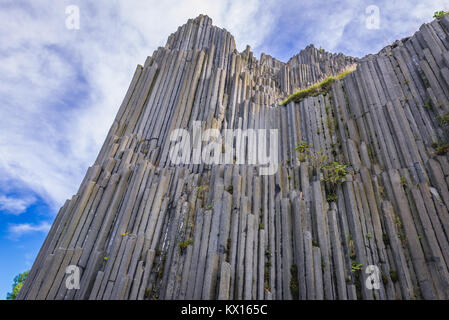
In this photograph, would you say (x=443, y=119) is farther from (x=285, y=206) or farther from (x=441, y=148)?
(x=285, y=206)

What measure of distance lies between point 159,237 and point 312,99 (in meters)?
7.96

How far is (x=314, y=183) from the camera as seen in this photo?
7.85 m

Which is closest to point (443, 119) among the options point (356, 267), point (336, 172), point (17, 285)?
point (336, 172)

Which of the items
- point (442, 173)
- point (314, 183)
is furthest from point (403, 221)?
point (314, 183)

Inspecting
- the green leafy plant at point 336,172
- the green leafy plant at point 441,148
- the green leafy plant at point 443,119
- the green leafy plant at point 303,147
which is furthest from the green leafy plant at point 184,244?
the green leafy plant at point 443,119

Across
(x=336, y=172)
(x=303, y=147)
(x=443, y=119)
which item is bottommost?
(x=336, y=172)

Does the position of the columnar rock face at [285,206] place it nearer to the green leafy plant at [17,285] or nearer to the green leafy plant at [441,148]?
the green leafy plant at [441,148]

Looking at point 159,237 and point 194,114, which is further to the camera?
point 194,114

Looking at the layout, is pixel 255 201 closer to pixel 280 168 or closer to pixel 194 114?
pixel 280 168

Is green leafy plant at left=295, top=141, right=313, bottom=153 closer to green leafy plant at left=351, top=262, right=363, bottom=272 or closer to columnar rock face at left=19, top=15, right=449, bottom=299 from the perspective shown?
columnar rock face at left=19, top=15, right=449, bottom=299

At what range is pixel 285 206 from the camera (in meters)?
7.56

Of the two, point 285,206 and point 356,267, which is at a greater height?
point 285,206

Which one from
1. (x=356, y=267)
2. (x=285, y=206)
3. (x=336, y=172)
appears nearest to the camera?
(x=356, y=267)

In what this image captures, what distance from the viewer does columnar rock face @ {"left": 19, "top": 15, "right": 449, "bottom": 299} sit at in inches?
251
